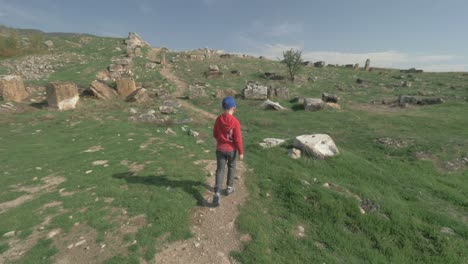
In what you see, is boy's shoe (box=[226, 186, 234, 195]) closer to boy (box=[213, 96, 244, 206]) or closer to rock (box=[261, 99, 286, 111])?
boy (box=[213, 96, 244, 206])

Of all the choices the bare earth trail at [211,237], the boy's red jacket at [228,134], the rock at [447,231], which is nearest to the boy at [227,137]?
the boy's red jacket at [228,134]

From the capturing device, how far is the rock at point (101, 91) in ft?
85.2

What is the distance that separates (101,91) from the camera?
26234 mm

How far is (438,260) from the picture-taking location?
604 centimetres

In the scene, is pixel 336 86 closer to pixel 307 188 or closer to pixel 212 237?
pixel 307 188

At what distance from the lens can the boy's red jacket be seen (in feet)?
23.7

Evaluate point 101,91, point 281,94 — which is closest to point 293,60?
point 281,94

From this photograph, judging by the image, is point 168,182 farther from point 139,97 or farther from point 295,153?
point 139,97

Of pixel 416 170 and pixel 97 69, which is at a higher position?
pixel 97 69

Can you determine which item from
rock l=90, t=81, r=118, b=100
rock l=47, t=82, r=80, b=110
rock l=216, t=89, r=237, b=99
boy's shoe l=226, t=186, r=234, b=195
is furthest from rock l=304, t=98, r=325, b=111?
rock l=47, t=82, r=80, b=110

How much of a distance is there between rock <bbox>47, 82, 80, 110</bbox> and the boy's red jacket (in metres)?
21.2

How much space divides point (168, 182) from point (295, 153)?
6082mm

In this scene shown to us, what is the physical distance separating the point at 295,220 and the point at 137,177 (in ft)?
20.3

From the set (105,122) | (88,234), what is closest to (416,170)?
(88,234)
